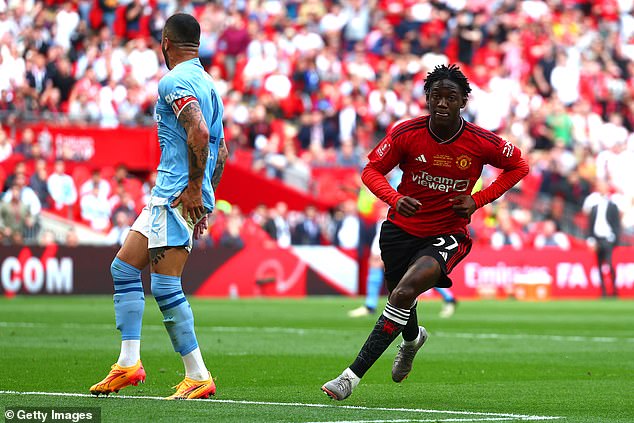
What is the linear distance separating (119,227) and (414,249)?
18.0m

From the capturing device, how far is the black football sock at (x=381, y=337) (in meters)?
9.20

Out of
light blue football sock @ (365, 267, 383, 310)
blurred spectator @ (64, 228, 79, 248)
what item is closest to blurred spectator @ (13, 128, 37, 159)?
blurred spectator @ (64, 228, 79, 248)

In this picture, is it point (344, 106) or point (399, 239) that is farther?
point (344, 106)

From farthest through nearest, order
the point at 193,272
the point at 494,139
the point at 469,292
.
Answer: the point at 469,292
the point at 193,272
the point at 494,139

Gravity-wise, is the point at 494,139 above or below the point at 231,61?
below

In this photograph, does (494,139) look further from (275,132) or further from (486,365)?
(275,132)

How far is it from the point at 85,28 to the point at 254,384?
2173 cm

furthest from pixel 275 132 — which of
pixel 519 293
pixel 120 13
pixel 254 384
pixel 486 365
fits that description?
pixel 254 384

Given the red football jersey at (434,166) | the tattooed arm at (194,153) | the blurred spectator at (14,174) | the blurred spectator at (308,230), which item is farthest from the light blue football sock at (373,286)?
the tattooed arm at (194,153)

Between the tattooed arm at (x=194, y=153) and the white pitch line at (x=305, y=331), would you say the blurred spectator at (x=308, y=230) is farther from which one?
the tattooed arm at (x=194, y=153)

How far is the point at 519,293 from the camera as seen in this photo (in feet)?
98.7

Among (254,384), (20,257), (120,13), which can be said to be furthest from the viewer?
(120,13)

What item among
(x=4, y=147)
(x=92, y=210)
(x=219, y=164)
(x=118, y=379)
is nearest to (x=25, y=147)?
(x=4, y=147)

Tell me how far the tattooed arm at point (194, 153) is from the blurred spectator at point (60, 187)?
61.2ft
